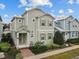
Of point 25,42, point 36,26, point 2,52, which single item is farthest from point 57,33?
point 2,52

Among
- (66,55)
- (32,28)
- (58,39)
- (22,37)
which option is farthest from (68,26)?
(66,55)

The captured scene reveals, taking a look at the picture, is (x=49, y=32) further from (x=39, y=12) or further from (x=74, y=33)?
(x=74, y=33)

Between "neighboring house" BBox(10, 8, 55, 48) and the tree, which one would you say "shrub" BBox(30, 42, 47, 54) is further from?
the tree

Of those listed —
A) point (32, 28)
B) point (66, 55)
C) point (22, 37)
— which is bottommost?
point (66, 55)

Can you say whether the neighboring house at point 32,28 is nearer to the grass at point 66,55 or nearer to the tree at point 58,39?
the tree at point 58,39

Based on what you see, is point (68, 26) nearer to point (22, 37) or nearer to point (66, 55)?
point (22, 37)

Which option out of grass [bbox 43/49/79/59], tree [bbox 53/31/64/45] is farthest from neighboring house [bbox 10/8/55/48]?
grass [bbox 43/49/79/59]
